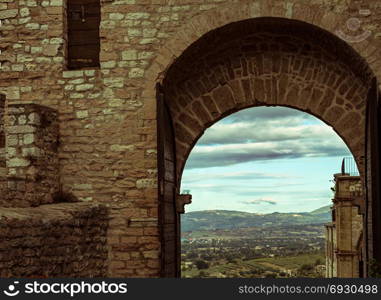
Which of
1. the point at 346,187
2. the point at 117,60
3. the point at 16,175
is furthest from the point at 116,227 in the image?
the point at 346,187

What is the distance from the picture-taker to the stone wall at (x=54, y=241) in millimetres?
6137

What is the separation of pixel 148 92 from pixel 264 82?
1.82 metres

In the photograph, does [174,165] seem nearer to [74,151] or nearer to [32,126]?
[74,151]

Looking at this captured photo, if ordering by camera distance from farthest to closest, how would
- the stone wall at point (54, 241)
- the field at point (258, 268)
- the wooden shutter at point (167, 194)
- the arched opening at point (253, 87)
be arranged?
the field at point (258, 268)
the arched opening at point (253, 87)
the wooden shutter at point (167, 194)
the stone wall at point (54, 241)

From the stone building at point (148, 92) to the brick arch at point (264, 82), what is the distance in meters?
0.02

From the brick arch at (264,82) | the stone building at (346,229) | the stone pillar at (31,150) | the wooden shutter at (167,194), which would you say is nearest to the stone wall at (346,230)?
the stone building at (346,229)

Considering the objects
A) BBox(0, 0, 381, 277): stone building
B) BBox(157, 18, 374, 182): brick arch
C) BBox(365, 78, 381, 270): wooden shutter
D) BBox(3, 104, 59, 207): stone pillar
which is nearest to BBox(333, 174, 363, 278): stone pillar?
BBox(157, 18, 374, 182): brick arch

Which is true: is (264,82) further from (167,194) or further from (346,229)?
(346,229)

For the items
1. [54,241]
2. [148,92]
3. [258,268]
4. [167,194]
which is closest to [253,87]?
[148,92]

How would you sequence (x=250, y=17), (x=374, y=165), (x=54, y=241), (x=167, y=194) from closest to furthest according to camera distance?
(x=54, y=241) < (x=374, y=165) < (x=250, y=17) < (x=167, y=194)

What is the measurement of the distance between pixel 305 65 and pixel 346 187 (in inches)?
589

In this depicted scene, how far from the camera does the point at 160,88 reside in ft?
28.9

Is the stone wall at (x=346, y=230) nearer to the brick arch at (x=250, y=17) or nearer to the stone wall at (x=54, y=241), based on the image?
the brick arch at (x=250, y=17)

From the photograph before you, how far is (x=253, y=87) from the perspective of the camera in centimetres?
973
